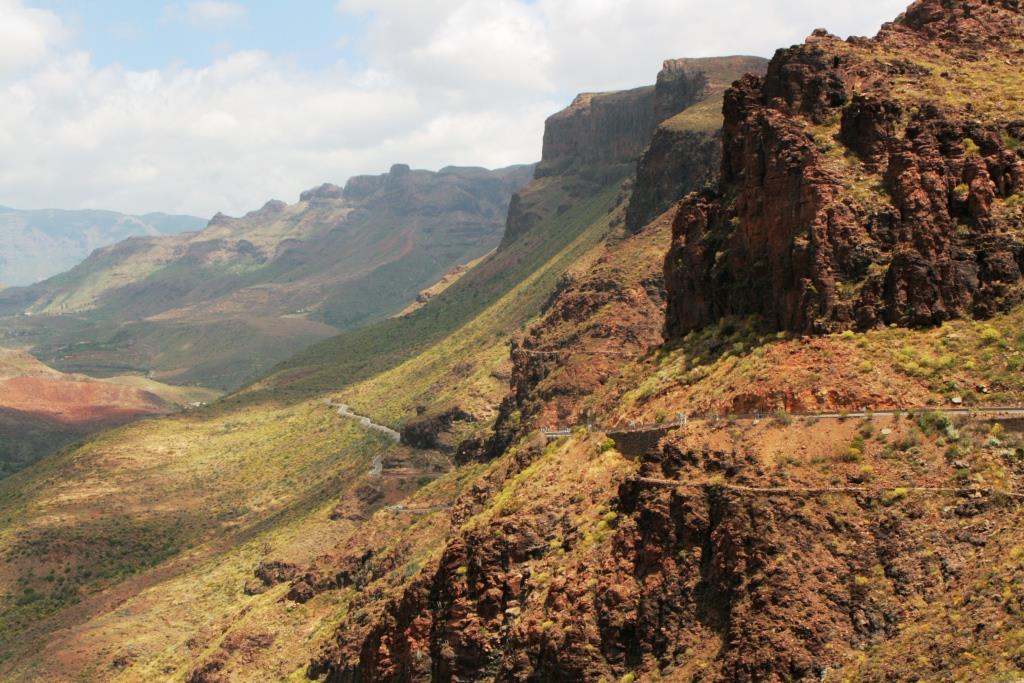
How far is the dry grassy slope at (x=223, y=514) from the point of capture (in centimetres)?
8081

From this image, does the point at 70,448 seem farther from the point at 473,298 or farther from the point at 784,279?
the point at 784,279

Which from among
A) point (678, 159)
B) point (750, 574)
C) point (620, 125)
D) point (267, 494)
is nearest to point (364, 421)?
point (267, 494)

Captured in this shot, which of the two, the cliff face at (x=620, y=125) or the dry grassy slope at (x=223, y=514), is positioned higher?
the cliff face at (x=620, y=125)

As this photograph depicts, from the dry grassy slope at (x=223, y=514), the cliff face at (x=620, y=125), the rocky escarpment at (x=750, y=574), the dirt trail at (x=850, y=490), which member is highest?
the cliff face at (x=620, y=125)

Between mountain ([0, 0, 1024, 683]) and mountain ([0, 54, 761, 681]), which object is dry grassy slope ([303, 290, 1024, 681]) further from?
mountain ([0, 54, 761, 681])

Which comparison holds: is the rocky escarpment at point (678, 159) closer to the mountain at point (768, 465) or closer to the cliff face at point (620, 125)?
the mountain at point (768, 465)

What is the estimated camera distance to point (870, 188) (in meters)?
41.2

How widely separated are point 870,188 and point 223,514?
9676 cm

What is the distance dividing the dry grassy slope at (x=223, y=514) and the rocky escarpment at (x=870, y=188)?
2444 centimetres

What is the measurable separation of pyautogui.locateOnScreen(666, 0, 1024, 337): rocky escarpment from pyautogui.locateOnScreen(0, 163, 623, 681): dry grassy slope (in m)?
24.4

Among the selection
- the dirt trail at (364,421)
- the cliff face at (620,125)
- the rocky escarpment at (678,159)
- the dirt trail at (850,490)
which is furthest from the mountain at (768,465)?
the cliff face at (620,125)

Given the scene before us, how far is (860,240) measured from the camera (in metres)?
40.0

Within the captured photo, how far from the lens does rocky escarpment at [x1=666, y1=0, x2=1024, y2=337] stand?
38.7 metres

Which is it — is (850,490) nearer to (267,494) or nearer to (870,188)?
(870,188)
